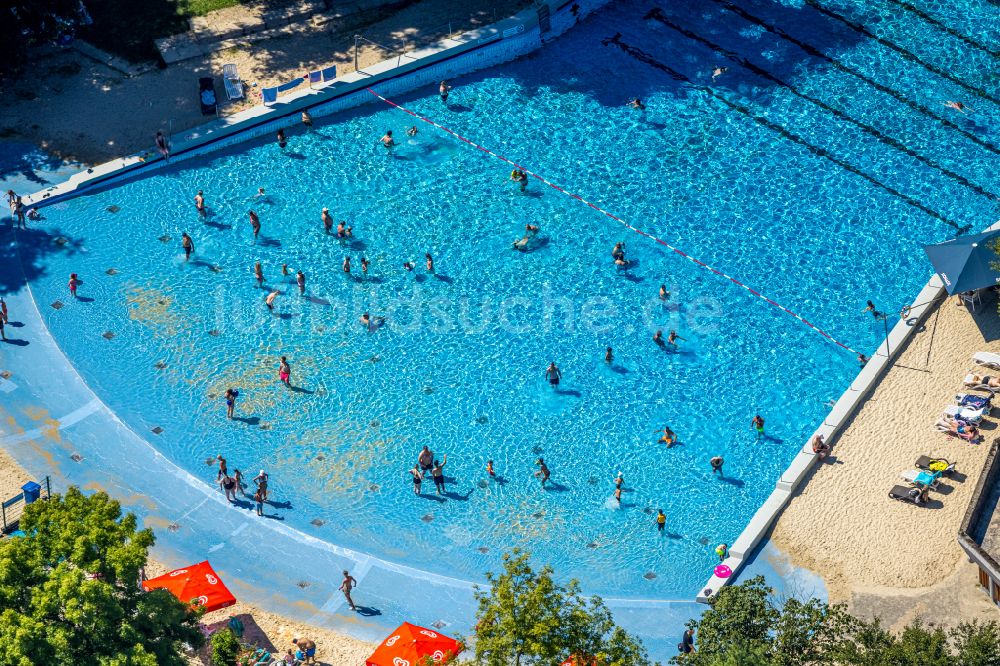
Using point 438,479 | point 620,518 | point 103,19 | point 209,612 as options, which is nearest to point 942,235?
point 620,518

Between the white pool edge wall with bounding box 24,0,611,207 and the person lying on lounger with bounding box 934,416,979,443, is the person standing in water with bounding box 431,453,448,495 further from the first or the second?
the white pool edge wall with bounding box 24,0,611,207

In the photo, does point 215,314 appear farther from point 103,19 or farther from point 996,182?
point 996,182

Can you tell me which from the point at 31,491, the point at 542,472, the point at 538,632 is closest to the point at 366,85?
the point at 542,472

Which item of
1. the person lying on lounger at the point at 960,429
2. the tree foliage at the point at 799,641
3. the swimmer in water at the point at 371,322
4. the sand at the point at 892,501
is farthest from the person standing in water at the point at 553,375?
the tree foliage at the point at 799,641

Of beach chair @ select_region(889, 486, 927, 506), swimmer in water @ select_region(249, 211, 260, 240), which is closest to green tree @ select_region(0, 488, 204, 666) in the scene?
swimmer in water @ select_region(249, 211, 260, 240)

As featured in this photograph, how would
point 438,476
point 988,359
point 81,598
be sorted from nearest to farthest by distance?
point 81,598 < point 438,476 < point 988,359

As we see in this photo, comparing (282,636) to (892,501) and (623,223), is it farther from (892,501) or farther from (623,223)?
(623,223)
